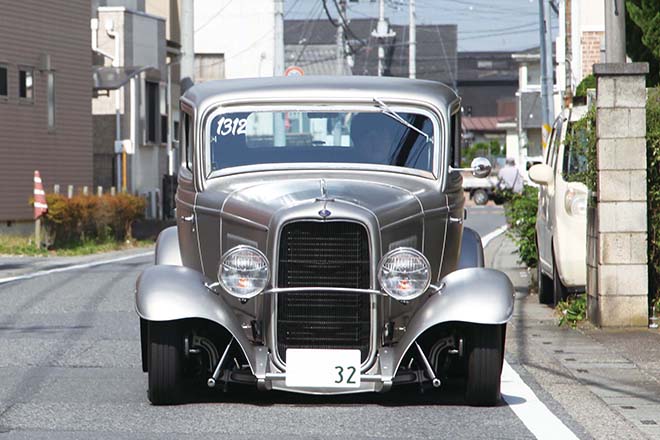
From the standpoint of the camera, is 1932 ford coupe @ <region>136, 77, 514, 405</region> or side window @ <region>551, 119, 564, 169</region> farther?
side window @ <region>551, 119, 564, 169</region>

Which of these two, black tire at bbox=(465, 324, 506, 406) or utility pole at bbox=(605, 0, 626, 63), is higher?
utility pole at bbox=(605, 0, 626, 63)

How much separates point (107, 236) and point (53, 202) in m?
2.46

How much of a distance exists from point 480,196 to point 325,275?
52.0 meters

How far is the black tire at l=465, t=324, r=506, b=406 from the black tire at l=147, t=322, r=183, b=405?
1.70 metres

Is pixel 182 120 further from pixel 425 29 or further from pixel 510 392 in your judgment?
pixel 425 29

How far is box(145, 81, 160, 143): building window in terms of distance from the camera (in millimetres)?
39656

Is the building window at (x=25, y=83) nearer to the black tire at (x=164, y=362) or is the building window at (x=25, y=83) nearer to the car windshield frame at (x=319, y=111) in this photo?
the car windshield frame at (x=319, y=111)

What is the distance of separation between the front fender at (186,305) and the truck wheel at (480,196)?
169 feet

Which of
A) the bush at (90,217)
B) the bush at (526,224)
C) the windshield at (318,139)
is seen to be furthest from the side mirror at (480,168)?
the bush at (90,217)

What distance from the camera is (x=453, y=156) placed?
878cm

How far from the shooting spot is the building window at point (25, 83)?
2923 cm

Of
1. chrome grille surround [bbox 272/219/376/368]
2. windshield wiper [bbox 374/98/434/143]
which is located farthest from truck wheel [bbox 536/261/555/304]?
chrome grille surround [bbox 272/219/376/368]

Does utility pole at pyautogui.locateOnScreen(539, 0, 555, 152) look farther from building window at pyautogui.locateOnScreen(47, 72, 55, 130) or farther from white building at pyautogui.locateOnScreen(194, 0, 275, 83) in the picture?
white building at pyautogui.locateOnScreen(194, 0, 275, 83)

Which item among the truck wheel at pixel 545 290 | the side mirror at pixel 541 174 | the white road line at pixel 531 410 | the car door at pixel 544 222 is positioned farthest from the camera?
the truck wheel at pixel 545 290
